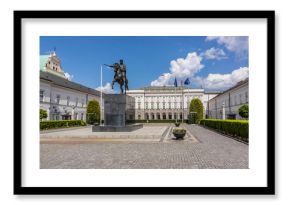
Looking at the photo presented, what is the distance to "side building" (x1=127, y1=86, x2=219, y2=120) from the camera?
83.1 meters

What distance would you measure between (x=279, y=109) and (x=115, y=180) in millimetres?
3645

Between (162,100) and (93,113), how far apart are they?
44.3 metres

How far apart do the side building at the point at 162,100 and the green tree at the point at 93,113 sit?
38.4 metres

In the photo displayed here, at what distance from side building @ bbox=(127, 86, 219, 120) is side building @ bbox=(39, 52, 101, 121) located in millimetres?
37376

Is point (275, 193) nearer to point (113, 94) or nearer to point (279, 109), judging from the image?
point (279, 109)

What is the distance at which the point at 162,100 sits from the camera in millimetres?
85688

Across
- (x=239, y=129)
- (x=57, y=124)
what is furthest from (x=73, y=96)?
(x=239, y=129)

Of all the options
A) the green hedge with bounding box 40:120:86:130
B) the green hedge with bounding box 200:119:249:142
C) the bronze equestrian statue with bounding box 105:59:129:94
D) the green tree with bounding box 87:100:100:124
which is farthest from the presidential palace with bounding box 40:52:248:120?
the green hedge with bounding box 200:119:249:142

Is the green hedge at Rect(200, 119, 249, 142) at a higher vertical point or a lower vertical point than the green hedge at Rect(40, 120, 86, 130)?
higher

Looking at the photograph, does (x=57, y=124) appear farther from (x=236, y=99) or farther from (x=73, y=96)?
(x=236, y=99)

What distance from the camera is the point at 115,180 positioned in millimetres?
5023

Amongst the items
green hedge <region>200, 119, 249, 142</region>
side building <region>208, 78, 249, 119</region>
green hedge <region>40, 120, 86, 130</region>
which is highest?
side building <region>208, 78, 249, 119</region>

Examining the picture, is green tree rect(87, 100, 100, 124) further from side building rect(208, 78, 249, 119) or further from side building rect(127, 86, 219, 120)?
side building rect(127, 86, 219, 120)

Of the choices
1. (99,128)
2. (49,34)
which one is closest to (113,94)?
(99,128)
